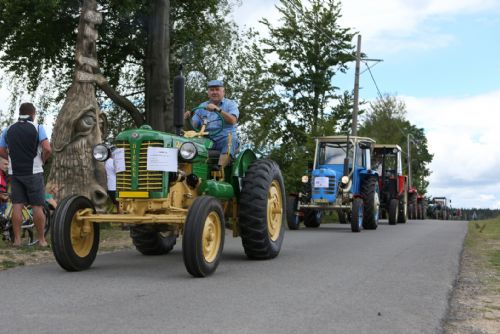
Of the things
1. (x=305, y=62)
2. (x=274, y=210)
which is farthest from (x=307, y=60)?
(x=274, y=210)

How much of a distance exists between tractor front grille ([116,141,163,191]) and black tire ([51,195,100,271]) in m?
0.49

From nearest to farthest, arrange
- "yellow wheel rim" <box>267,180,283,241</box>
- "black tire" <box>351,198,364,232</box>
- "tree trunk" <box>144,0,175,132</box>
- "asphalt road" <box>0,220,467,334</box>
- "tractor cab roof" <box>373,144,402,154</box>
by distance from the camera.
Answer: "asphalt road" <box>0,220,467,334</box>
"yellow wheel rim" <box>267,180,283,241</box>
"black tire" <box>351,198,364,232</box>
"tree trunk" <box>144,0,175,132</box>
"tractor cab roof" <box>373,144,402,154</box>

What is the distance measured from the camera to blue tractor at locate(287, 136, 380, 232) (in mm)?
16438

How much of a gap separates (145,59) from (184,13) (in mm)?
2182

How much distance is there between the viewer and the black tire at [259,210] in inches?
310

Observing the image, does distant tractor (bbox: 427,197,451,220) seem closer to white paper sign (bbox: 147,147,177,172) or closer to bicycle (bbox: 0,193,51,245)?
bicycle (bbox: 0,193,51,245)

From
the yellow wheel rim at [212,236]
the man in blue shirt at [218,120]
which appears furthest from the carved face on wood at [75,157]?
the yellow wheel rim at [212,236]

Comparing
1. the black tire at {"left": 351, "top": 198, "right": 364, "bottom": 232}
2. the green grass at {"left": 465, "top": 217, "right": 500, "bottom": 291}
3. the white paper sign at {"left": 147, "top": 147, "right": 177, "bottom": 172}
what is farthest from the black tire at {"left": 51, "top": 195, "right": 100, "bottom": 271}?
the black tire at {"left": 351, "top": 198, "right": 364, "bottom": 232}

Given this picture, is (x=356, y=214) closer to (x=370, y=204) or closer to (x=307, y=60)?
(x=370, y=204)

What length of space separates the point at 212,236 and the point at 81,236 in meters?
1.38

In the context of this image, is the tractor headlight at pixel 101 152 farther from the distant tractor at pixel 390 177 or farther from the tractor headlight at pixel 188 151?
the distant tractor at pixel 390 177

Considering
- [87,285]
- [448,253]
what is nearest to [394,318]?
[87,285]

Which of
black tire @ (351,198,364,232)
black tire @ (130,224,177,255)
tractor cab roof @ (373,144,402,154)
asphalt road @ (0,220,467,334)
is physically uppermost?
tractor cab roof @ (373,144,402,154)

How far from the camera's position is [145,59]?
74.0ft
